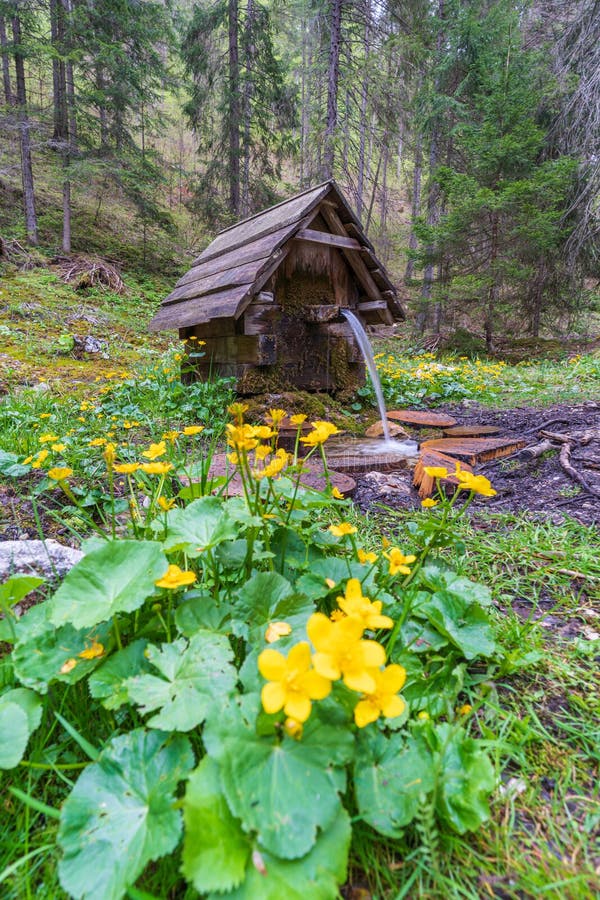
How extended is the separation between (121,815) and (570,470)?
92.4 inches

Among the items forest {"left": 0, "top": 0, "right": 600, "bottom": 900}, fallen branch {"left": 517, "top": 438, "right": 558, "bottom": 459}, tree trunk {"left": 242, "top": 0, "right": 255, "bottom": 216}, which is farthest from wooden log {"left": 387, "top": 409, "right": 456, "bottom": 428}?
tree trunk {"left": 242, "top": 0, "right": 255, "bottom": 216}

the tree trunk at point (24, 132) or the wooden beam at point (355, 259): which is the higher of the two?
the tree trunk at point (24, 132)

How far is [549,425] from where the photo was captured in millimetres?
3217

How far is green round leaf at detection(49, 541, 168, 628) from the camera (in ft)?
2.65

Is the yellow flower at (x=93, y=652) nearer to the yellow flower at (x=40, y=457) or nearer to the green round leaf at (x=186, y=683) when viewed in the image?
the green round leaf at (x=186, y=683)

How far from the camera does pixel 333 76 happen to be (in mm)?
9023

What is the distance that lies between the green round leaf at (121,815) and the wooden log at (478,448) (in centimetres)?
239

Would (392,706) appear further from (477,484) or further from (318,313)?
(318,313)

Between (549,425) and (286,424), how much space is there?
1.98 meters

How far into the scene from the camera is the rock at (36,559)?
3.83 feet

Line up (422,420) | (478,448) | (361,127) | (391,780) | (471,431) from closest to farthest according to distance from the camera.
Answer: (391,780) < (478,448) < (471,431) < (422,420) < (361,127)

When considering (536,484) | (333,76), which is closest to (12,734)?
(536,484)

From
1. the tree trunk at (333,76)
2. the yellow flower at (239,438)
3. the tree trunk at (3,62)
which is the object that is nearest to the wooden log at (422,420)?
the yellow flower at (239,438)

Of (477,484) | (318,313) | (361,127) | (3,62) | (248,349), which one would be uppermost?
(3,62)
